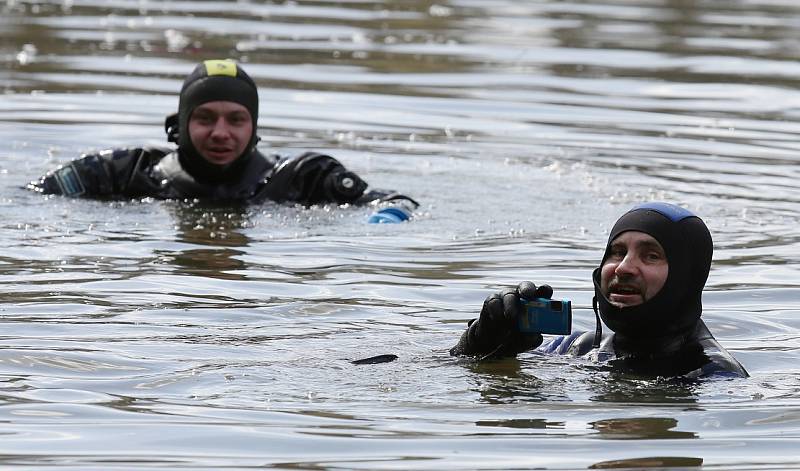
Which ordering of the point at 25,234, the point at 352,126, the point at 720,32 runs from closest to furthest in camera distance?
the point at 25,234 < the point at 352,126 < the point at 720,32

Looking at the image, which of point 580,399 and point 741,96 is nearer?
point 580,399

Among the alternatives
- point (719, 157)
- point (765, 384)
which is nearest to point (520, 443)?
point (765, 384)

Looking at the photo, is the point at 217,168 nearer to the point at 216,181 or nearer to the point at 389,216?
the point at 216,181

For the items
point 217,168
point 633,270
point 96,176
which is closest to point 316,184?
point 217,168

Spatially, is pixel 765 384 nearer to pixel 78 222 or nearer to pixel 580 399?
pixel 580 399

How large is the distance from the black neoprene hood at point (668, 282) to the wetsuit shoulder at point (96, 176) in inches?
219

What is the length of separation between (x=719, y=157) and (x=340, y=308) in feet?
20.9

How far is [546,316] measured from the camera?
7816 mm

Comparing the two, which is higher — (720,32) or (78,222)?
(720,32)

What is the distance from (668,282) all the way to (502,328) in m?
0.78

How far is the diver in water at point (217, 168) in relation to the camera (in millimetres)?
12727

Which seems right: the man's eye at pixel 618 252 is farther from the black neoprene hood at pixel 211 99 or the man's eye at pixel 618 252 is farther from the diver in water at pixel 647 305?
the black neoprene hood at pixel 211 99

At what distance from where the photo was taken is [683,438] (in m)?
6.94

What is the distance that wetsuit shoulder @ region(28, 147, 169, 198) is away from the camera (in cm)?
1278
